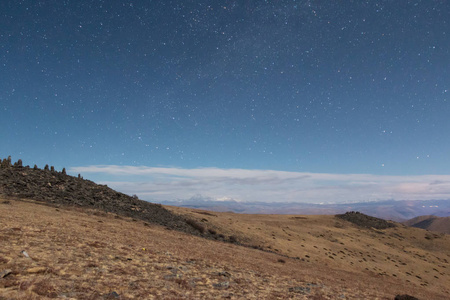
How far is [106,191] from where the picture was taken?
36.6 metres

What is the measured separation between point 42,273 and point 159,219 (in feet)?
79.9

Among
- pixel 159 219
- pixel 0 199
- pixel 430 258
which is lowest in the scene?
pixel 430 258

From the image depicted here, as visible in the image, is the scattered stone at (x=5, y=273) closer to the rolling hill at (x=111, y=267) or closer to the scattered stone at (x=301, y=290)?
the rolling hill at (x=111, y=267)

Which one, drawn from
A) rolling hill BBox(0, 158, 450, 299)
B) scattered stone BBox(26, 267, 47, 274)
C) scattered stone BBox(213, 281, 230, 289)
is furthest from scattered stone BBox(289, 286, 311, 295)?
scattered stone BBox(26, 267, 47, 274)

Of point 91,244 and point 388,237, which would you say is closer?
point 91,244

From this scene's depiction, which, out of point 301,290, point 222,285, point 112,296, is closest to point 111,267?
point 112,296

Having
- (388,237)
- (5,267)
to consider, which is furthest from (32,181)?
(388,237)

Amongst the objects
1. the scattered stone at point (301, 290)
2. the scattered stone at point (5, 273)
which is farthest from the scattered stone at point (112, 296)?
the scattered stone at point (301, 290)

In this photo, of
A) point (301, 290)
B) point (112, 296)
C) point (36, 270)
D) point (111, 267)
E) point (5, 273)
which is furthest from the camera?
point (301, 290)

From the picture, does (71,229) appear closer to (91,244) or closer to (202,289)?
(91,244)

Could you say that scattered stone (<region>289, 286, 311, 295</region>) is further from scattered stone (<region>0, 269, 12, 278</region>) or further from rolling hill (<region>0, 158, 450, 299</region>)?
scattered stone (<region>0, 269, 12, 278</region>)

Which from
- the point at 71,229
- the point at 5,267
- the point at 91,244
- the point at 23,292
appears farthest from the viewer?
the point at 71,229

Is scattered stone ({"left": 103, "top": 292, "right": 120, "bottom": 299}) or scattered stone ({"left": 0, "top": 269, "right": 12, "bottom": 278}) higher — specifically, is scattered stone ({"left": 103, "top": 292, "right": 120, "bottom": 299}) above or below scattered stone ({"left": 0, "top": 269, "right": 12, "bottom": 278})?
below

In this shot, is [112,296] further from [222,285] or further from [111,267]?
[222,285]
